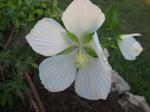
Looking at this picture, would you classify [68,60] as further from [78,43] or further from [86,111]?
[86,111]

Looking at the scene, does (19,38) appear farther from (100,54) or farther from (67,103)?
(100,54)

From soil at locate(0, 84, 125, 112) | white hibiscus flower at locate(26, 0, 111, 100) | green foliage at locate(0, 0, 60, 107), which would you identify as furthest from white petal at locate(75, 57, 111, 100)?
soil at locate(0, 84, 125, 112)

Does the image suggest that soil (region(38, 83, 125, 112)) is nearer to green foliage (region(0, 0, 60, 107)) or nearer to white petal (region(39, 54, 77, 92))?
green foliage (region(0, 0, 60, 107))

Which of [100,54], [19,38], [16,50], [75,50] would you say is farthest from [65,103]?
[100,54]

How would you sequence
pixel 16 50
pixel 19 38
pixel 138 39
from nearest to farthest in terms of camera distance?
pixel 16 50
pixel 19 38
pixel 138 39

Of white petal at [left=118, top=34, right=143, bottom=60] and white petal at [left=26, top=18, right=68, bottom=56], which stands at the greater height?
white petal at [left=26, top=18, right=68, bottom=56]

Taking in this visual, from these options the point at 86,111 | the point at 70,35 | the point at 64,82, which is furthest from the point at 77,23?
the point at 86,111

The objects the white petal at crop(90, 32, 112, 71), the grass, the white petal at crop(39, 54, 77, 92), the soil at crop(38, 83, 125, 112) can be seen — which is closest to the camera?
the white petal at crop(90, 32, 112, 71)
